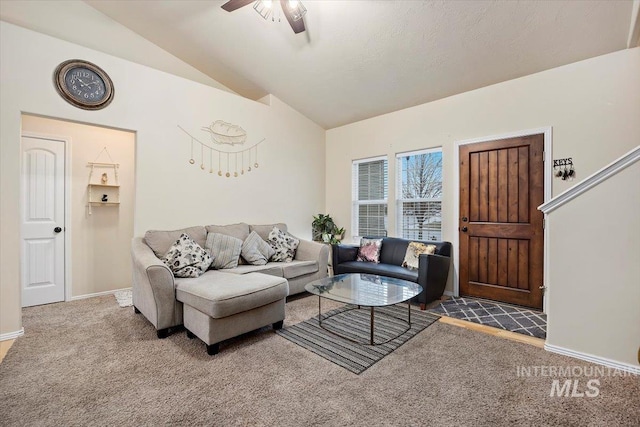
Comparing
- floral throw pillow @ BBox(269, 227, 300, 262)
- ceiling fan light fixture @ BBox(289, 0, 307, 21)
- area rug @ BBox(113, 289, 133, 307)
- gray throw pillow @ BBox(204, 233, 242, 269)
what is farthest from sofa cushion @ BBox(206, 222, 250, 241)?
ceiling fan light fixture @ BBox(289, 0, 307, 21)

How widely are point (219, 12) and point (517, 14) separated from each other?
3076mm

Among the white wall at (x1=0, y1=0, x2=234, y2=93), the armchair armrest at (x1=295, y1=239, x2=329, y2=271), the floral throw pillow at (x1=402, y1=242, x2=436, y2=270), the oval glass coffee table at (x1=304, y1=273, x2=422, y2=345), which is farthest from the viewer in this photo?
the armchair armrest at (x1=295, y1=239, x2=329, y2=271)

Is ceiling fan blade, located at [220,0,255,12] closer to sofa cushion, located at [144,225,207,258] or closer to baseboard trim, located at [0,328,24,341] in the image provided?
sofa cushion, located at [144,225,207,258]

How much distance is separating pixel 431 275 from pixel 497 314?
31.0 inches

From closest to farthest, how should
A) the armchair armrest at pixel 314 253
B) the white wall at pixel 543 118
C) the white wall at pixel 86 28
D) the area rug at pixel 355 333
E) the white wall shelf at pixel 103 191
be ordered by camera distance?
the area rug at pixel 355 333, the white wall at pixel 543 118, the white wall at pixel 86 28, the white wall shelf at pixel 103 191, the armchair armrest at pixel 314 253

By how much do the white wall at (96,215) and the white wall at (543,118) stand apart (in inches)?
149

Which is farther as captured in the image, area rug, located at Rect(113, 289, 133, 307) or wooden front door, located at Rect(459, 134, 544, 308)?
area rug, located at Rect(113, 289, 133, 307)

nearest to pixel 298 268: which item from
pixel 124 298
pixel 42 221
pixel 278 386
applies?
pixel 278 386

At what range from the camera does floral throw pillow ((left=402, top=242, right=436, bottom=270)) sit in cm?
384

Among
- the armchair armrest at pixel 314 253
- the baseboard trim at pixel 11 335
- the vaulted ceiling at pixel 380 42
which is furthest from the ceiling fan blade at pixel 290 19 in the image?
the baseboard trim at pixel 11 335

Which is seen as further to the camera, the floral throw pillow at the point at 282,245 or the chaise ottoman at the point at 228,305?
the floral throw pillow at the point at 282,245

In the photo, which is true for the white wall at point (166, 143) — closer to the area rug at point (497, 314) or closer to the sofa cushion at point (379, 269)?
the sofa cushion at point (379, 269)

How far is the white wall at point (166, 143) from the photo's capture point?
2.70m

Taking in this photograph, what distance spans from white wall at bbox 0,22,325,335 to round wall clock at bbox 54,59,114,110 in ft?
0.20
